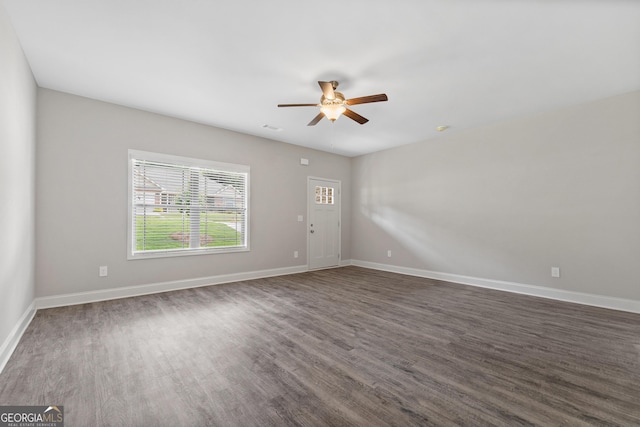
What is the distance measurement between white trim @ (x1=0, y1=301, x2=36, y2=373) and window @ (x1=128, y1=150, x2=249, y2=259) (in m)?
1.19

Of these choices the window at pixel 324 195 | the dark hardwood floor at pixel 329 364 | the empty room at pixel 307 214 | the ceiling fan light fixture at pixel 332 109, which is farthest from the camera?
the window at pixel 324 195

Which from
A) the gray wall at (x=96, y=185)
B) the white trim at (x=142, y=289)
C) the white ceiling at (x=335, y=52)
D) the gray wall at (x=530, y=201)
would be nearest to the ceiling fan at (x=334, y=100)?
the white ceiling at (x=335, y=52)

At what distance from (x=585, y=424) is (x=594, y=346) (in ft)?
4.65

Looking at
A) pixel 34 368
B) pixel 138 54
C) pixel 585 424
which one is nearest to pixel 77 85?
pixel 138 54

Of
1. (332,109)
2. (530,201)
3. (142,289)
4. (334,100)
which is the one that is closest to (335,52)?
(334,100)

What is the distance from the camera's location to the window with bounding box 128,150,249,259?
4.09 meters

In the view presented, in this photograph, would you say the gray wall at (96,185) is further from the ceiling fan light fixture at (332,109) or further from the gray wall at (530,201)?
the gray wall at (530,201)

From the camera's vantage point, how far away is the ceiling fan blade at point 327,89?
289 centimetres

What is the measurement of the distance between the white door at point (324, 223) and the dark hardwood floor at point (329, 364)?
2612 millimetres

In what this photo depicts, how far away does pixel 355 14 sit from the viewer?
85.8 inches

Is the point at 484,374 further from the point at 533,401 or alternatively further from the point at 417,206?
the point at 417,206

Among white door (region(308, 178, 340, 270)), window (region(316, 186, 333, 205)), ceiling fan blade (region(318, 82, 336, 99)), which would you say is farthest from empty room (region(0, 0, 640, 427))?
window (region(316, 186, 333, 205))

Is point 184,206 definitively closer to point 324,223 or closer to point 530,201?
point 324,223

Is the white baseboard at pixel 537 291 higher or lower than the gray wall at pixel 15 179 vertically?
lower
